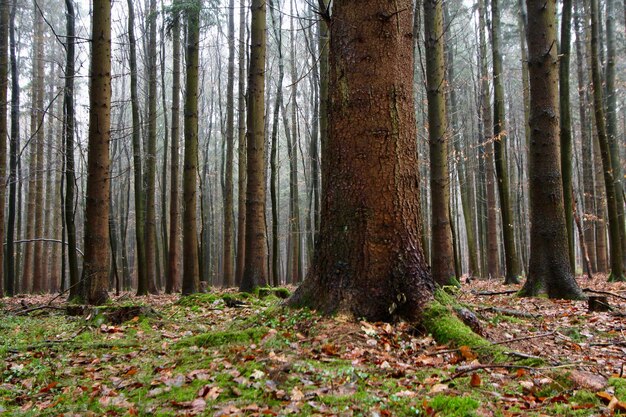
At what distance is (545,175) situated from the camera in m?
7.16

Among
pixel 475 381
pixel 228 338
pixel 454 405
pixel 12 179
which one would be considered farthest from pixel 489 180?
pixel 12 179

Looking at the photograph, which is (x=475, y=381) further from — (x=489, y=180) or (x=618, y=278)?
(x=489, y=180)

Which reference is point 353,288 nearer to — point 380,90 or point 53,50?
point 380,90

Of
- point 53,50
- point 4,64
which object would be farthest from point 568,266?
point 53,50

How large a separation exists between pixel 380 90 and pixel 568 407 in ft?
9.59

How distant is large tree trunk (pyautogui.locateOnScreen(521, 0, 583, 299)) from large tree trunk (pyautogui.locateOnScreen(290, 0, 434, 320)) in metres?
3.88

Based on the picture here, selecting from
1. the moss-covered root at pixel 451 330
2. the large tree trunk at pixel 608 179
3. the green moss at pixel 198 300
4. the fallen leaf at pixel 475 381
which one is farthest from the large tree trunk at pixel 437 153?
the fallen leaf at pixel 475 381

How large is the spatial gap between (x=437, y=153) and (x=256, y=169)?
398 centimetres

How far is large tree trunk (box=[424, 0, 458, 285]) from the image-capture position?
9.38m

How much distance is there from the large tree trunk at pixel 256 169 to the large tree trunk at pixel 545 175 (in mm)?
5220

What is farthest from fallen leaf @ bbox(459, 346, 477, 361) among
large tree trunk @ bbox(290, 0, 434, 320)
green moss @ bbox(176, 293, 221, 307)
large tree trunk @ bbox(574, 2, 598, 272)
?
large tree trunk @ bbox(574, 2, 598, 272)

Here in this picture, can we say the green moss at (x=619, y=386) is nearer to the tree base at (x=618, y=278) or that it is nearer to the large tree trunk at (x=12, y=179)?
the tree base at (x=618, y=278)

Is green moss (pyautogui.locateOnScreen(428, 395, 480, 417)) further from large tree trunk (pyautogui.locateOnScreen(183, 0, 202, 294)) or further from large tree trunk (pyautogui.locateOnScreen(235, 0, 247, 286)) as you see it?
large tree trunk (pyautogui.locateOnScreen(235, 0, 247, 286))

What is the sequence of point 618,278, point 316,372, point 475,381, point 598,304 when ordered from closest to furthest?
point 475,381 → point 316,372 → point 598,304 → point 618,278
